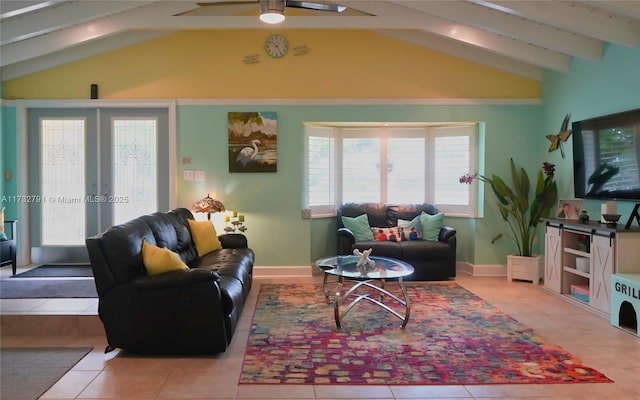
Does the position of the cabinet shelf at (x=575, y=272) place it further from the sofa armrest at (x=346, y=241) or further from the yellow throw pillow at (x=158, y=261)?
the yellow throw pillow at (x=158, y=261)

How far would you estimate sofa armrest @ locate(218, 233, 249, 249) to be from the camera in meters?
5.76

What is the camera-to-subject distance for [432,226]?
21.3 feet

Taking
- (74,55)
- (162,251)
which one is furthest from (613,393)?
(74,55)

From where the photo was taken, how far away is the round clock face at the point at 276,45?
636 cm

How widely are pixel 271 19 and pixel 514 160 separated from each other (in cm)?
414

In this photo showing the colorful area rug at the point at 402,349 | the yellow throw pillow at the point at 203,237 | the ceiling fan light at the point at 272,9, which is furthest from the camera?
the yellow throw pillow at the point at 203,237

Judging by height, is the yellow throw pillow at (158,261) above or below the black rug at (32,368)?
above

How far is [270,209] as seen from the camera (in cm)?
645

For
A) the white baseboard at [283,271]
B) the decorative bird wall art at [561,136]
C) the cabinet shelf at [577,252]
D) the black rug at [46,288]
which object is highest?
the decorative bird wall art at [561,136]

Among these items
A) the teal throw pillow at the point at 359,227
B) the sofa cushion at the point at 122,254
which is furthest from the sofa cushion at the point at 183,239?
the teal throw pillow at the point at 359,227

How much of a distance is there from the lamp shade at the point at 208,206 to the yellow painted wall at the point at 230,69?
1.45 m

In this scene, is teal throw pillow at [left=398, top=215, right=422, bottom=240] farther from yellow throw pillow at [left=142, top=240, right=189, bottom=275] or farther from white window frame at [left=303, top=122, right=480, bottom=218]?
yellow throw pillow at [left=142, top=240, right=189, bottom=275]

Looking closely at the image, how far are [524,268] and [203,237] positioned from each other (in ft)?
13.2

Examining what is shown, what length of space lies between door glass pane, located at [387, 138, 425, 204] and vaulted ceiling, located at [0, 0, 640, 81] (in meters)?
1.45
